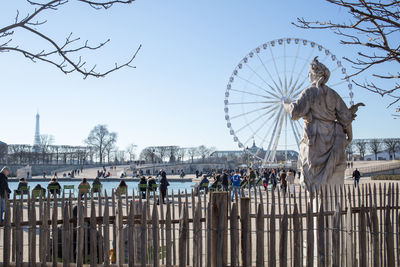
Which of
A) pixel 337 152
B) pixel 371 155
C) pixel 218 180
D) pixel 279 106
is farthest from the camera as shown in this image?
pixel 371 155

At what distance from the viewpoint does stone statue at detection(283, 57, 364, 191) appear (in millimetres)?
5637

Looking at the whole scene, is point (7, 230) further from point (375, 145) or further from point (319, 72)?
point (375, 145)

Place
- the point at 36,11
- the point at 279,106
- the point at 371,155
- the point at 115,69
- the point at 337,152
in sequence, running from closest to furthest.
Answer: the point at 36,11
the point at 115,69
the point at 337,152
the point at 279,106
the point at 371,155

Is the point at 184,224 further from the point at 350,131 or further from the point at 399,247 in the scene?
the point at 350,131

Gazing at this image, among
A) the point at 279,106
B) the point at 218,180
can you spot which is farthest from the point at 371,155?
the point at 218,180

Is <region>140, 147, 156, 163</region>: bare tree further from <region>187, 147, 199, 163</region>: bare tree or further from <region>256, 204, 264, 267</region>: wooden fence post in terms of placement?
<region>256, 204, 264, 267</region>: wooden fence post

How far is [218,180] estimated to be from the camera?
1568 centimetres

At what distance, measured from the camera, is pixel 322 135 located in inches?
223

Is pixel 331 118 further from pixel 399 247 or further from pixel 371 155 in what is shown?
pixel 371 155

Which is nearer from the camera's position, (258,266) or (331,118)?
(258,266)

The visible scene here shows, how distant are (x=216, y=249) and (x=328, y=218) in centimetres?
177

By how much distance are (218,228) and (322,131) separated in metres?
2.59

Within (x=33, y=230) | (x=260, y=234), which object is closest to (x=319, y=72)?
(x=260, y=234)

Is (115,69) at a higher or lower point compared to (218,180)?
higher
